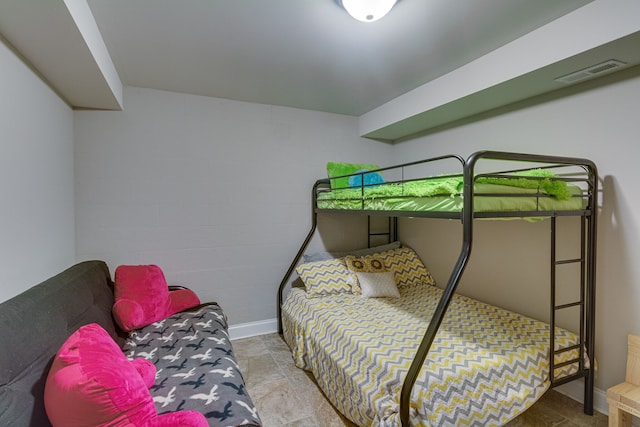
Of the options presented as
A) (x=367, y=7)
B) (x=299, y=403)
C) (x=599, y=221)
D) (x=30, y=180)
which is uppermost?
(x=367, y=7)

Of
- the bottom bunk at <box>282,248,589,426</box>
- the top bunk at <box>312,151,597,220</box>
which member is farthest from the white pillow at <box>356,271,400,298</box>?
the top bunk at <box>312,151,597,220</box>

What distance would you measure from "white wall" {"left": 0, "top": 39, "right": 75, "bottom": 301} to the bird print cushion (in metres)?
0.70

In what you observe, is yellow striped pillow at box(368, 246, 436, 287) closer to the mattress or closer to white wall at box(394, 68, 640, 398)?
white wall at box(394, 68, 640, 398)

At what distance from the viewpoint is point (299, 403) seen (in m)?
1.96

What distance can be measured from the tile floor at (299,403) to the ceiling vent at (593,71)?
198 centimetres

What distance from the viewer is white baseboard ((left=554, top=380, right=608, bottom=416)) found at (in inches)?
72.6

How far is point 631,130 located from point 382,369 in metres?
1.89

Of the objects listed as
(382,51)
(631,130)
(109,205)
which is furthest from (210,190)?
(631,130)

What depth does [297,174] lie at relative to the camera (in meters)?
3.13

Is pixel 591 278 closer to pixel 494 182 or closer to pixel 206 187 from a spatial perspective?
pixel 494 182

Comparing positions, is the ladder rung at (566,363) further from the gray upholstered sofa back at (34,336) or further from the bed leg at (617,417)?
the gray upholstered sofa back at (34,336)

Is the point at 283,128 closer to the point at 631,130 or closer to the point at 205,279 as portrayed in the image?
the point at 205,279

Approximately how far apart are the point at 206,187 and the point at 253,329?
1414 mm

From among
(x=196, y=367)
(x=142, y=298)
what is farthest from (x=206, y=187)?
(x=196, y=367)
